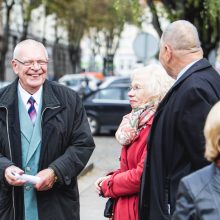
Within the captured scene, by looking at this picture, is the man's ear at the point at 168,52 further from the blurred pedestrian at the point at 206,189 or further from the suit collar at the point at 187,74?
the blurred pedestrian at the point at 206,189

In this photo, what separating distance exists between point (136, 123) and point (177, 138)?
0.53 m

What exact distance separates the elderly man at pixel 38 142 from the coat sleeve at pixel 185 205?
1636 mm

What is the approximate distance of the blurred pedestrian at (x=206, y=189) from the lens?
8.45 feet

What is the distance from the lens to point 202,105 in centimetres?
356

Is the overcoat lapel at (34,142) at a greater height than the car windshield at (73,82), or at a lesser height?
greater

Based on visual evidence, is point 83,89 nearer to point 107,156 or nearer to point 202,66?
point 107,156

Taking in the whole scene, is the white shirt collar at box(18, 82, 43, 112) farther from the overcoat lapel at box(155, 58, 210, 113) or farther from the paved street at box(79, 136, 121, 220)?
the paved street at box(79, 136, 121, 220)

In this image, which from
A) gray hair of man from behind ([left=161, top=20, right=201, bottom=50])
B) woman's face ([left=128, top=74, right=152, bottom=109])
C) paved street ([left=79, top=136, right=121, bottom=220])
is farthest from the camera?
paved street ([left=79, top=136, right=121, bottom=220])

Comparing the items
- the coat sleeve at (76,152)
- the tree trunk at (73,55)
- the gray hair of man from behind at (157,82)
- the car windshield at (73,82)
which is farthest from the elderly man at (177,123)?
the tree trunk at (73,55)

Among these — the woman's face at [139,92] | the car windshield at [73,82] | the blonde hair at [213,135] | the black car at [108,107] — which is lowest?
the car windshield at [73,82]

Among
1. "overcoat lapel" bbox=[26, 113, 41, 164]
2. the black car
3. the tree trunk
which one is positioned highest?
"overcoat lapel" bbox=[26, 113, 41, 164]

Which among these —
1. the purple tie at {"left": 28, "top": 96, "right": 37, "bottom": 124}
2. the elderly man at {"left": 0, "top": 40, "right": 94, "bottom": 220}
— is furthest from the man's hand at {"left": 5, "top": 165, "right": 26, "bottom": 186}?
the purple tie at {"left": 28, "top": 96, "right": 37, "bottom": 124}

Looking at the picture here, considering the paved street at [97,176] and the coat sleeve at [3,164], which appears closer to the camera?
the coat sleeve at [3,164]

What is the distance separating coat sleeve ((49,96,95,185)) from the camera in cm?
421
